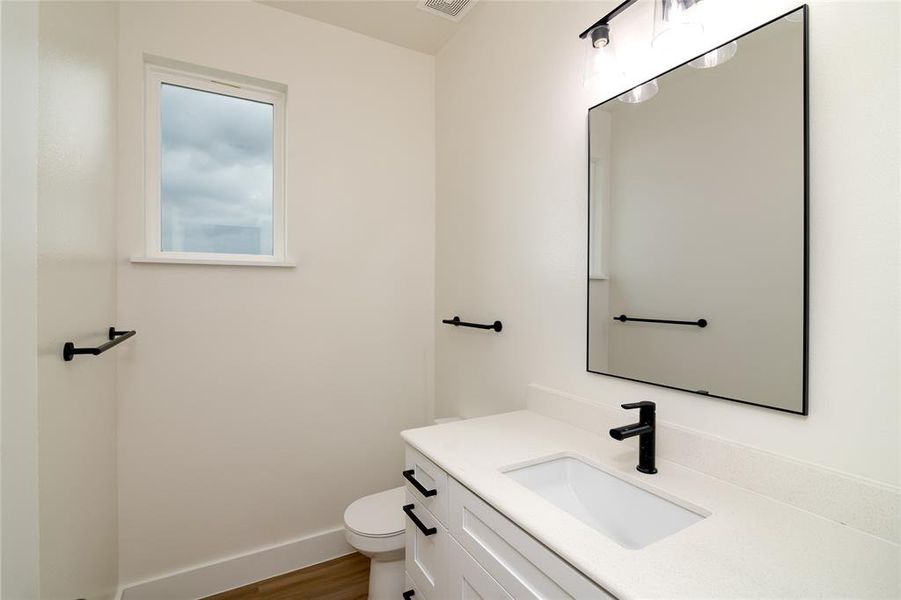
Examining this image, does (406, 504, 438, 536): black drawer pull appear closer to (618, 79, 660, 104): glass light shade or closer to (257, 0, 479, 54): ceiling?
(618, 79, 660, 104): glass light shade

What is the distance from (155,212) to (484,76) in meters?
1.65

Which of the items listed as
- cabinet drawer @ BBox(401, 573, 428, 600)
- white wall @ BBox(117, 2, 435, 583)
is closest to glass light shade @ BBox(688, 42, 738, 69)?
white wall @ BBox(117, 2, 435, 583)

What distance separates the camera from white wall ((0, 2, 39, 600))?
28.5 inches

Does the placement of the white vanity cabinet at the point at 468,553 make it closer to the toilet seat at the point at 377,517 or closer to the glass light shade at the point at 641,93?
the toilet seat at the point at 377,517

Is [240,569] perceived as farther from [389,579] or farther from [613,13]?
[613,13]

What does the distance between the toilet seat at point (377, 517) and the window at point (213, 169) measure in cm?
119

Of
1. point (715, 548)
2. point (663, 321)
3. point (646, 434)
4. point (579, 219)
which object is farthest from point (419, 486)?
point (579, 219)

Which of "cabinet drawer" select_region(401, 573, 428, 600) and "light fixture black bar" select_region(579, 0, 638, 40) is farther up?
"light fixture black bar" select_region(579, 0, 638, 40)

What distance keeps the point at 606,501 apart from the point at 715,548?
1.25ft

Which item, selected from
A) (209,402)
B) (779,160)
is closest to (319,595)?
(209,402)

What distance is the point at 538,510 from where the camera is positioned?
901 mm

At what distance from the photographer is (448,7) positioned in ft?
6.63

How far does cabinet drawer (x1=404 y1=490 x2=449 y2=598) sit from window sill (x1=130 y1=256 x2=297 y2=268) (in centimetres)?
125

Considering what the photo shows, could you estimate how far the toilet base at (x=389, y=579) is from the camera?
1672 millimetres
